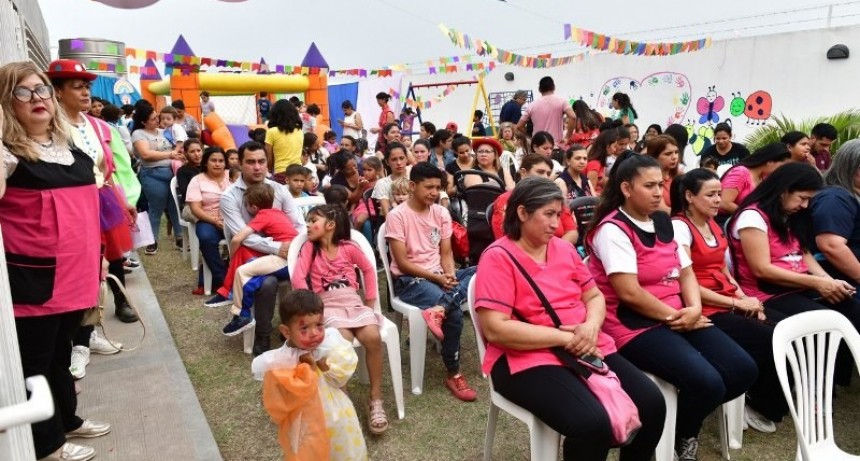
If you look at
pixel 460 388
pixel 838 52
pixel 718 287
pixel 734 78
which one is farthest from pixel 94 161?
pixel 734 78

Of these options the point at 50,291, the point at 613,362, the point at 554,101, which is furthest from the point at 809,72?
the point at 50,291

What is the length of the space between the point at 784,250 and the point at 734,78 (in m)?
8.85

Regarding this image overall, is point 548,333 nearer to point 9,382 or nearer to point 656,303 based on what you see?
point 656,303

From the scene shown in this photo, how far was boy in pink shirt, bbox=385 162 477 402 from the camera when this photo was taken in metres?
3.46

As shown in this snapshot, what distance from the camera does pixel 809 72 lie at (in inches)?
387

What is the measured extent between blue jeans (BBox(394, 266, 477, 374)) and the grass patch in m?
0.22

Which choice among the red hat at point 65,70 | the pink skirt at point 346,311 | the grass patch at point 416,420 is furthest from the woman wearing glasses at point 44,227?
the pink skirt at point 346,311

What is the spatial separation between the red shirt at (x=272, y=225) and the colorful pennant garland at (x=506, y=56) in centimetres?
924

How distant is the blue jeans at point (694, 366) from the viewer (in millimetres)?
2525

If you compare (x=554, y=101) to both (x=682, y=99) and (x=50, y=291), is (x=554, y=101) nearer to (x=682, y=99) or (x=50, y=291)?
(x=682, y=99)

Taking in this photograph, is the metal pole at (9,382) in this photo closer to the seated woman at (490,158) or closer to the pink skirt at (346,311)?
the pink skirt at (346,311)

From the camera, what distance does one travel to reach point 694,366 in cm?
254

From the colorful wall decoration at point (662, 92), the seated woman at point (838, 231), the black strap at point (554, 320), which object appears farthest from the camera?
the colorful wall decoration at point (662, 92)

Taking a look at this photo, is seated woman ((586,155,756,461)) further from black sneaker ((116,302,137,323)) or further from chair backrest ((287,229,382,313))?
black sneaker ((116,302,137,323))
